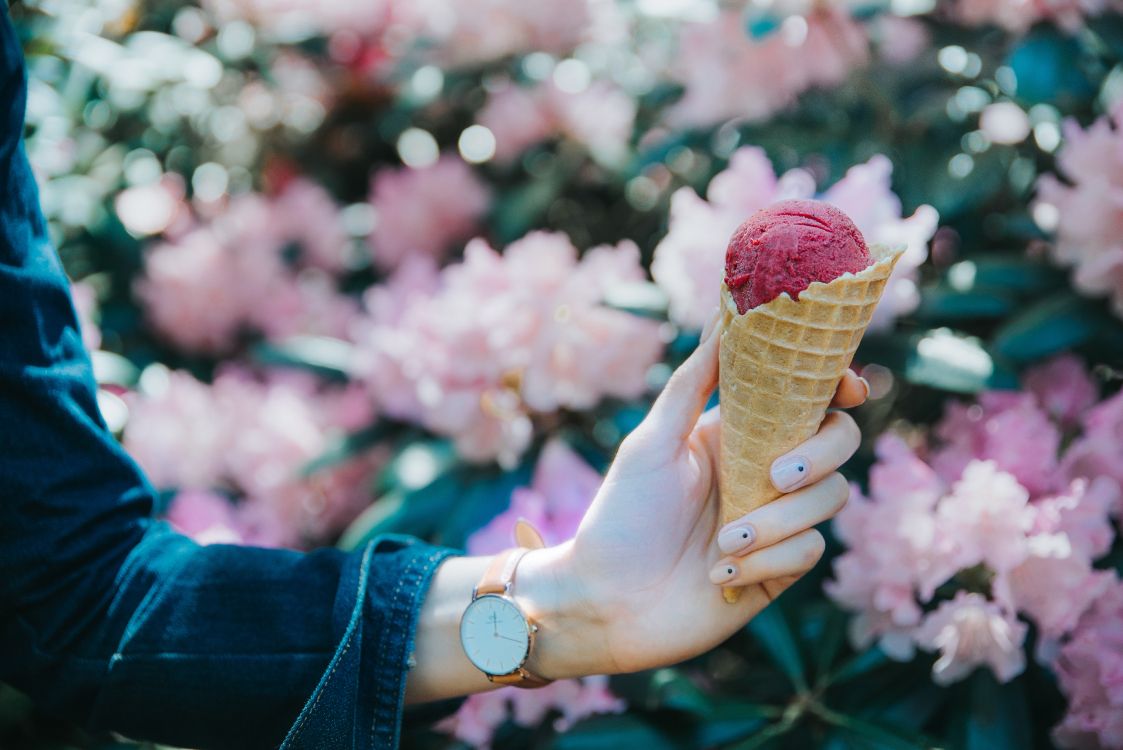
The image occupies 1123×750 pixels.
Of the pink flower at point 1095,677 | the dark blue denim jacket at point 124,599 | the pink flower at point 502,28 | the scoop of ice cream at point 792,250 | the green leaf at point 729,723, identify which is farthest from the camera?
the pink flower at point 502,28

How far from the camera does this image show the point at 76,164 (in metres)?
1.70

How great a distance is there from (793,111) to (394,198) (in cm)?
65

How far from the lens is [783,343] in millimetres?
691

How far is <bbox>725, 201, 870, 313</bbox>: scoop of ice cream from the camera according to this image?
663 millimetres

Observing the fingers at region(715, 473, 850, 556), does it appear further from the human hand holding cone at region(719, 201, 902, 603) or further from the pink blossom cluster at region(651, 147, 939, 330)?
the pink blossom cluster at region(651, 147, 939, 330)

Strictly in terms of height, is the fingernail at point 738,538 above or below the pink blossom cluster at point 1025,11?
below

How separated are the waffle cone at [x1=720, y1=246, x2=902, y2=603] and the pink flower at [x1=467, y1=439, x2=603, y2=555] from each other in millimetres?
344

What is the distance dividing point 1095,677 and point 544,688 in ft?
1.76

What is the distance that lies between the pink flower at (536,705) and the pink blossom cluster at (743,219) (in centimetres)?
41

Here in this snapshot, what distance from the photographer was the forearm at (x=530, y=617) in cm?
80

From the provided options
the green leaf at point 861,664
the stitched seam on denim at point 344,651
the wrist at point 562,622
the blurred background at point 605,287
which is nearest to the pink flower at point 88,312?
the blurred background at point 605,287

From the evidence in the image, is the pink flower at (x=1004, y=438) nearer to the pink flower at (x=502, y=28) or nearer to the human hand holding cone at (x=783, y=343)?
the human hand holding cone at (x=783, y=343)

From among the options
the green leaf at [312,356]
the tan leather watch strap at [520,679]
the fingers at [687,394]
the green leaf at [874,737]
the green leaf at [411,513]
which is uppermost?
the fingers at [687,394]

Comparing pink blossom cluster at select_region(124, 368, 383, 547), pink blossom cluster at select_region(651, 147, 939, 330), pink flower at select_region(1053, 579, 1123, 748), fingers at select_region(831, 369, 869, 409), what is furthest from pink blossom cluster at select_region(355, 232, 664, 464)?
pink flower at select_region(1053, 579, 1123, 748)
